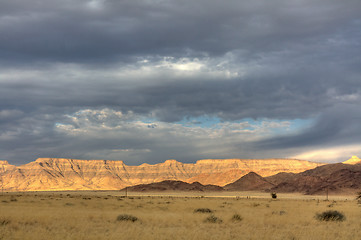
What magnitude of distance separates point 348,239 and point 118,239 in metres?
12.0

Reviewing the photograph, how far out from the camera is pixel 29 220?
2964 cm

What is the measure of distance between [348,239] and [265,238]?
431cm

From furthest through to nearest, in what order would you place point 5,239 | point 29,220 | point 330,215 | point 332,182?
1. point 332,182
2. point 330,215
3. point 29,220
4. point 5,239

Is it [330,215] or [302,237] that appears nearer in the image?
[302,237]

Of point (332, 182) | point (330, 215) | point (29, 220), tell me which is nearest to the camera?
point (29, 220)

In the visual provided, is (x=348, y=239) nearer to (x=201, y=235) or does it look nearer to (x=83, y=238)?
(x=201, y=235)

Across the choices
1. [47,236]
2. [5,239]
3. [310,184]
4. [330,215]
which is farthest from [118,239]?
[310,184]

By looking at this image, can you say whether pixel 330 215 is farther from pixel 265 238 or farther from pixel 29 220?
pixel 29 220

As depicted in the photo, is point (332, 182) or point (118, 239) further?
point (332, 182)

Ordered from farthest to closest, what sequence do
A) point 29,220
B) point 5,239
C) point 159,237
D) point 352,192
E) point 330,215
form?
point 352,192, point 330,215, point 29,220, point 159,237, point 5,239

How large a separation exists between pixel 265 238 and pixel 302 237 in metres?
2.11

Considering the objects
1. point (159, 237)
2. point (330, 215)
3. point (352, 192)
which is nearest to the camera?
point (159, 237)

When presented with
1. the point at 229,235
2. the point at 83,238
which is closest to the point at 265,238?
the point at 229,235

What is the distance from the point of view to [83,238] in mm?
19562
